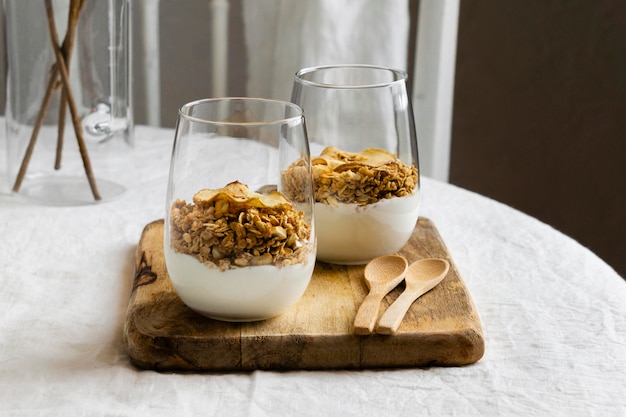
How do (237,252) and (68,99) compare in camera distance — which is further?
(68,99)

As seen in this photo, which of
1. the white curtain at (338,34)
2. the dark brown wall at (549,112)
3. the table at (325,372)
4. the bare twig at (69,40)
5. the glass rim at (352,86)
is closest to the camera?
the table at (325,372)

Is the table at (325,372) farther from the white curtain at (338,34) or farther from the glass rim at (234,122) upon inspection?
the white curtain at (338,34)

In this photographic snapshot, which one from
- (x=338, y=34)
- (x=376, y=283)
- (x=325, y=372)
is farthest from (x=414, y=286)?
(x=338, y=34)

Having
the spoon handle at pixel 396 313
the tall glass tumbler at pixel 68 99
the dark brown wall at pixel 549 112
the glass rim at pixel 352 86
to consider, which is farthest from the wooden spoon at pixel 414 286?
the dark brown wall at pixel 549 112

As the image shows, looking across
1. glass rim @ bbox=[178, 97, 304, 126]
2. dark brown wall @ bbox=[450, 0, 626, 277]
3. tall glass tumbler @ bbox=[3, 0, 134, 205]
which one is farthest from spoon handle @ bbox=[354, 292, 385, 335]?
dark brown wall @ bbox=[450, 0, 626, 277]

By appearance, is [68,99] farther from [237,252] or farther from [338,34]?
[338,34]

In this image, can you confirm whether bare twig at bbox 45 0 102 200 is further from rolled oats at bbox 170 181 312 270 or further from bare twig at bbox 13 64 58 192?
rolled oats at bbox 170 181 312 270
